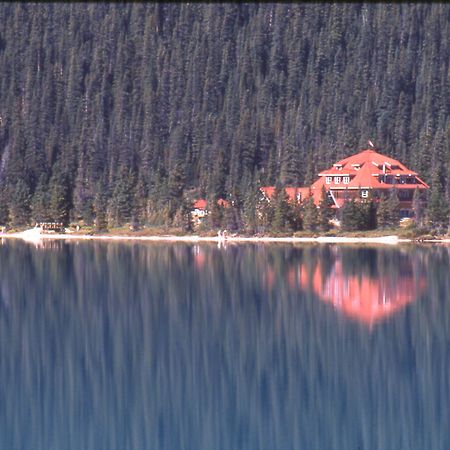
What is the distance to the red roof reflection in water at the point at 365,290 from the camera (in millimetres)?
39375

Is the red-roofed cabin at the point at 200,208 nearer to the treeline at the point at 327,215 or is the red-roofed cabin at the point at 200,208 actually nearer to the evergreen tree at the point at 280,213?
the treeline at the point at 327,215

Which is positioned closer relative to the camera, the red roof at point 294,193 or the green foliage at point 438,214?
the green foliage at point 438,214

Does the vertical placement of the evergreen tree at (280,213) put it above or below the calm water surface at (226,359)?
above

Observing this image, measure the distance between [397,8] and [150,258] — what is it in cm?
9057

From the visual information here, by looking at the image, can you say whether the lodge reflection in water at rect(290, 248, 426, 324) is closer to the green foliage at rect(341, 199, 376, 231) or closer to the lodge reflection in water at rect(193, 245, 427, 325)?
the lodge reflection in water at rect(193, 245, 427, 325)

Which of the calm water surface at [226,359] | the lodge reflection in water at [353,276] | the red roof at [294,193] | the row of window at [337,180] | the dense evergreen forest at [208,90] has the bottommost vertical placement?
the calm water surface at [226,359]

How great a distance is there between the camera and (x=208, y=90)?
142 m

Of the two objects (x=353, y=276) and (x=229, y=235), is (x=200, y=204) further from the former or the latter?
(x=353, y=276)

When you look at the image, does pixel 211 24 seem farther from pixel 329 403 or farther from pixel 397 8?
pixel 329 403

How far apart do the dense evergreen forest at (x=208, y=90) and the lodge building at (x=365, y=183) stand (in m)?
10.1

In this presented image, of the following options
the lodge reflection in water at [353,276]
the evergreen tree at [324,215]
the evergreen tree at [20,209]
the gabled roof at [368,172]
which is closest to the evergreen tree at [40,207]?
the evergreen tree at [20,209]

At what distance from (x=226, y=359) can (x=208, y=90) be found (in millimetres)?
113898

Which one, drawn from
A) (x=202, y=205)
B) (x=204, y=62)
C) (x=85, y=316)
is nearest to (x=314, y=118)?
(x=204, y=62)

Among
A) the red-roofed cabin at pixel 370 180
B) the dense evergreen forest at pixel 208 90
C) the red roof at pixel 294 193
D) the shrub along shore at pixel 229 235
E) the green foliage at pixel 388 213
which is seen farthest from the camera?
the dense evergreen forest at pixel 208 90
